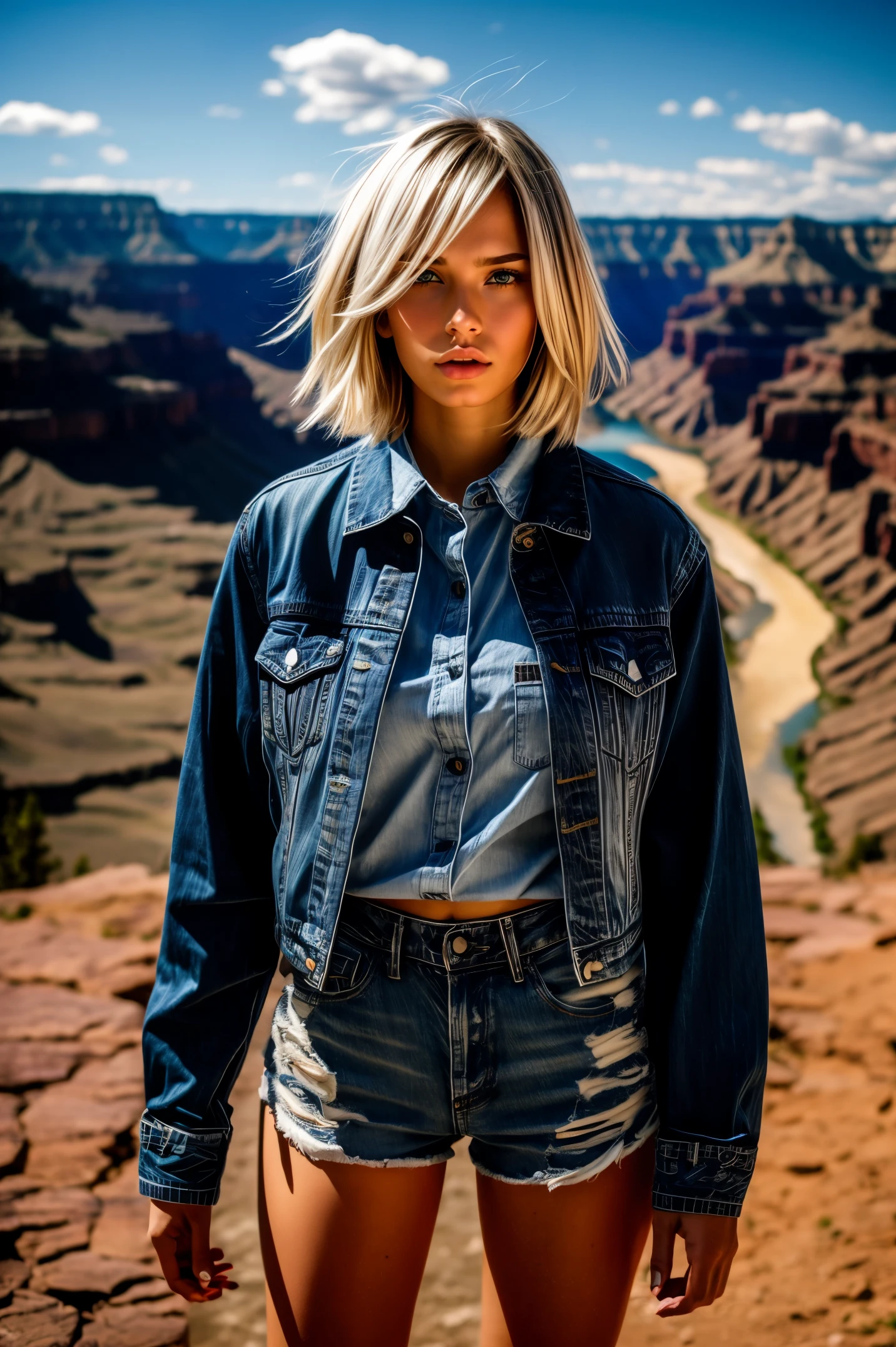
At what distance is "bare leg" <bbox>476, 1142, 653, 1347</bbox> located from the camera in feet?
5.40

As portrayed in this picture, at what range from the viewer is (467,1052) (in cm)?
164

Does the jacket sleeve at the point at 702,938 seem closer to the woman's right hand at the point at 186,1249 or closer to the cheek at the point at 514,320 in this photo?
the cheek at the point at 514,320

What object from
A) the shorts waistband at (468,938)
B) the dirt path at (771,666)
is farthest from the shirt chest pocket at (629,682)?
the dirt path at (771,666)

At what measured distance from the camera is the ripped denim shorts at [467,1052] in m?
1.63

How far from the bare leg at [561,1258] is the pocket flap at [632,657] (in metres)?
0.71

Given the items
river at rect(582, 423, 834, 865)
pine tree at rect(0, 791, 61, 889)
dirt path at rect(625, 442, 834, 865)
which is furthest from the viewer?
dirt path at rect(625, 442, 834, 865)

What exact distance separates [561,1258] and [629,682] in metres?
0.83

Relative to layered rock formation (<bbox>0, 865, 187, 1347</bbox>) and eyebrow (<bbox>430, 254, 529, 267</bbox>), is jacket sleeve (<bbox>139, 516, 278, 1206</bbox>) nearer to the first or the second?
eyebrow (<bbox>430, 254, 529, 267</bbox>)

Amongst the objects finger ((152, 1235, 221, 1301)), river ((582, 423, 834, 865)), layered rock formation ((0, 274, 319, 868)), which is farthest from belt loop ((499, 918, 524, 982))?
layered rock formation ((0, 274, 319, 868))

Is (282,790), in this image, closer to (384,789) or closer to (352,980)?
(384,789)

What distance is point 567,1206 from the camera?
1.65 meters

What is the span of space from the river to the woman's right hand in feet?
73.6

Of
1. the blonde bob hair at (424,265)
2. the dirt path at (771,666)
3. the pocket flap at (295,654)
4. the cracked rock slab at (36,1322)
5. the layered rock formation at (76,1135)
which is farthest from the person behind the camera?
the dirt path at (771,666)

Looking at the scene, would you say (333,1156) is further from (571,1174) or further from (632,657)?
(632,657)
